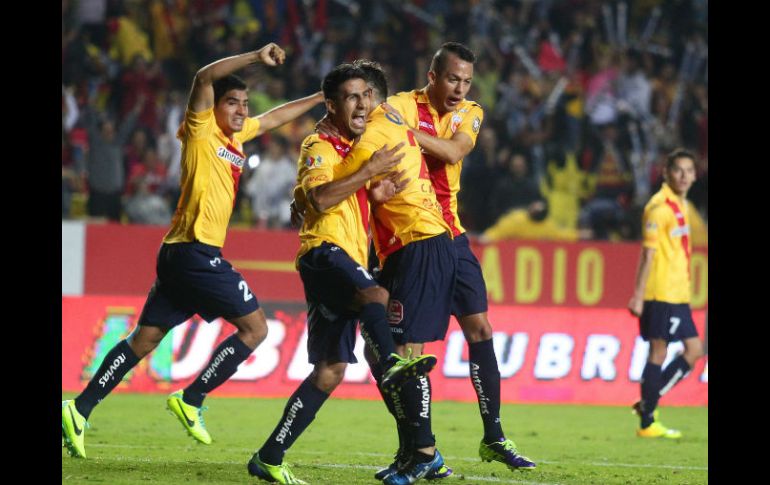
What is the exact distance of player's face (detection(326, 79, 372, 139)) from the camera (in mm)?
6367

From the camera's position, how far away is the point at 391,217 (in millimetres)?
6652

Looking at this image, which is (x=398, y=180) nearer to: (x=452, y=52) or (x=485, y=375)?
(x=452, y=52)

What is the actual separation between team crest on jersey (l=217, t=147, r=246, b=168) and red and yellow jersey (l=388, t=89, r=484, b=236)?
121 centimetres

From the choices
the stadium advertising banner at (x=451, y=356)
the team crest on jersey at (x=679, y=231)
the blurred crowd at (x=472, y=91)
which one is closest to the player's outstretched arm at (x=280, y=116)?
the team crest on jersey at (x=679, y=231)

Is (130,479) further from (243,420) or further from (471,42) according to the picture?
(471,42)

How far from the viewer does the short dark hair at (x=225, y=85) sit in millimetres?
7586

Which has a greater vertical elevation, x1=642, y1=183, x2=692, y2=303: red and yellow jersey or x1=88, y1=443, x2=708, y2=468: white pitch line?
x1=642, y1=183, x2=692, y2=303: red and yellow jersey

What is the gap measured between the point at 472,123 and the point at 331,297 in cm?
154

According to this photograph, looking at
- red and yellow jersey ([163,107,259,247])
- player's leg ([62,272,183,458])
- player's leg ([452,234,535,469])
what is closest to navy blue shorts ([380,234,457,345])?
player's leg ([452,234,535,469])

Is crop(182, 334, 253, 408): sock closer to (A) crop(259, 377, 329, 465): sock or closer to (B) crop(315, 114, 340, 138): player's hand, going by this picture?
(A) crop(259, 377, 329, 465): sock

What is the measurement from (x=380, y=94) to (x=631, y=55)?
11542 millimetres

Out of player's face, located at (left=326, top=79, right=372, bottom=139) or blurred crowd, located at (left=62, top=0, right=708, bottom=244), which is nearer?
player's face, located at (left=326, top=79, right=372, bottom=139)

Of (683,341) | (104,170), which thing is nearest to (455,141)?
(683,341)

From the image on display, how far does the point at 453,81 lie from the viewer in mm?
6984
